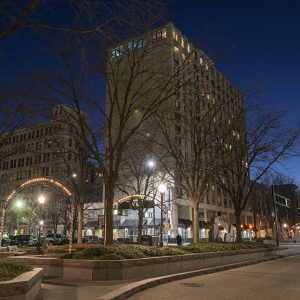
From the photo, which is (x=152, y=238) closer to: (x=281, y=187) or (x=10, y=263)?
(x=10, y=263)

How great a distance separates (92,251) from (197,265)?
6053 mm

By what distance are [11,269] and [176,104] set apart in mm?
45047

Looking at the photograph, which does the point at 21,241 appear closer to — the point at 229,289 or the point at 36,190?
the point at 36,190

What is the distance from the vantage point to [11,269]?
947cm

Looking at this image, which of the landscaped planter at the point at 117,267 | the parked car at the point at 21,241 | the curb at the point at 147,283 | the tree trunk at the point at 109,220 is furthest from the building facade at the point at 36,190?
the landscaped planter at the point at 117,267

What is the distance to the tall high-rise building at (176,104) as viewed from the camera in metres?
18.8

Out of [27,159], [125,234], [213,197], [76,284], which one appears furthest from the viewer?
[27,159]

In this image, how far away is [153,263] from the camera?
1516 cm

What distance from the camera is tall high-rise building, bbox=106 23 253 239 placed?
1880 centimetres

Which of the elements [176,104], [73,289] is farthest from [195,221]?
[176,104]

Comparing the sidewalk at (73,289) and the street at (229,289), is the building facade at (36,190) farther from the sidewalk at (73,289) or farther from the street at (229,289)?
the sidewalk at (73,289)

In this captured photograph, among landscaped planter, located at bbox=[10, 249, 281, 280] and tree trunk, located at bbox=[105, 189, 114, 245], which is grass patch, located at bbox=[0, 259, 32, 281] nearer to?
landscaped planter, located at bbox=[10, 249, 281, 280]

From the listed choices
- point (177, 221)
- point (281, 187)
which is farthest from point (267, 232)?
point (177, 221)

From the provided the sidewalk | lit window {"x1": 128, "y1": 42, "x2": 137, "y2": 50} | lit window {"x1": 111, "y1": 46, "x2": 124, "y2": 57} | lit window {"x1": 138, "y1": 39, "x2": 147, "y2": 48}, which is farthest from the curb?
lit window {"x1": 138, "y1": 39, "x2": 147, "y2": 48}
